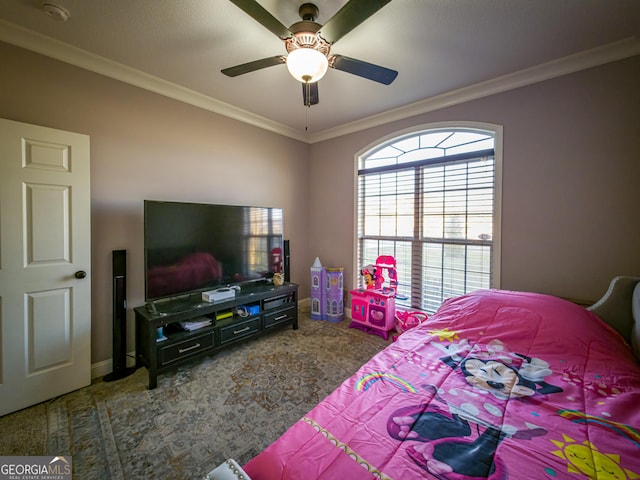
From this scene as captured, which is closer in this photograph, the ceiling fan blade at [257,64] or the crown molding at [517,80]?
the ceiling fan blade at [257,64]

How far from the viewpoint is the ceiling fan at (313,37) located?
1260mm

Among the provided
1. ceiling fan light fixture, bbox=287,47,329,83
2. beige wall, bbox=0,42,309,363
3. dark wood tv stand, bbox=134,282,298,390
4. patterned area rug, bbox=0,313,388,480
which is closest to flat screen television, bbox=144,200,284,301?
dark wood tv stand, bbox=134,282,298,390

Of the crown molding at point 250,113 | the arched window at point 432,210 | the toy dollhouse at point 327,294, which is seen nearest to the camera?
the crown molding at point 250,113

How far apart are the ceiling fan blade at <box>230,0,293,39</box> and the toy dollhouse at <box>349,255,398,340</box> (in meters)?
2.51

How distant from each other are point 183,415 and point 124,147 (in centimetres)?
Answer: 236

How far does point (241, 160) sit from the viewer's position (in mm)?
3275

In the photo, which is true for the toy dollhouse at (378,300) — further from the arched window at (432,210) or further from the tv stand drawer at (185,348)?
the tv stand drawer at (185,348)

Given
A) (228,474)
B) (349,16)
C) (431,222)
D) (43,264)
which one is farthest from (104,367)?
(431,222)

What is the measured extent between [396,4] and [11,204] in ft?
9.67

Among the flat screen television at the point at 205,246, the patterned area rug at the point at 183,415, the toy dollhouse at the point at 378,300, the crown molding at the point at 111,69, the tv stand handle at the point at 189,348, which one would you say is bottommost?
the patterned area rug at the point at 183,415

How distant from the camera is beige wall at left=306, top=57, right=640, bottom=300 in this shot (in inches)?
78.3

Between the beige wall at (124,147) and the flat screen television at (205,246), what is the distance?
1.10 feet

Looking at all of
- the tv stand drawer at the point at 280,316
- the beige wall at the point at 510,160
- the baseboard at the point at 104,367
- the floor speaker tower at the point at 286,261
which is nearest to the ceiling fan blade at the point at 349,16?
the beige wall at the point at 510,160

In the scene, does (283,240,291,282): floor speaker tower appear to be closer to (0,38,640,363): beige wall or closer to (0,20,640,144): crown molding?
(0,38,640,363): beige wall
